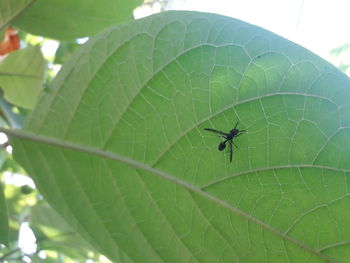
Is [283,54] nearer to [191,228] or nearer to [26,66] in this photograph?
[191,228]

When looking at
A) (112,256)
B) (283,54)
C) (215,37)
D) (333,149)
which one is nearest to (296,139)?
(333,149)

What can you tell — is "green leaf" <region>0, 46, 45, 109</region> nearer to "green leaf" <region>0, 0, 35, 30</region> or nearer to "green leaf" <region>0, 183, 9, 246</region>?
"green leaf" <region>0, 0, 35, 30</region>

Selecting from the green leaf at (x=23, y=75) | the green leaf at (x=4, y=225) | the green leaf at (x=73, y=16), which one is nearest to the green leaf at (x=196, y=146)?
the green leaf at (x=4, y=225)

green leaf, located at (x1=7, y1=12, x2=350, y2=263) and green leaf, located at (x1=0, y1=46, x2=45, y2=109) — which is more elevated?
green leaf, located at (x1=0, y1=46, x2=45, y2=109)

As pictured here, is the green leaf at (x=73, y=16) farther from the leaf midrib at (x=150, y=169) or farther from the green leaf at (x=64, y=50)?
the green leaf at (x=64, y=50)

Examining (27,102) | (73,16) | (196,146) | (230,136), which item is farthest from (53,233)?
(230,136)

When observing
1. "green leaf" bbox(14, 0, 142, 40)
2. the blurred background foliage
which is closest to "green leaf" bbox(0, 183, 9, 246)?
the blurred background foliage
